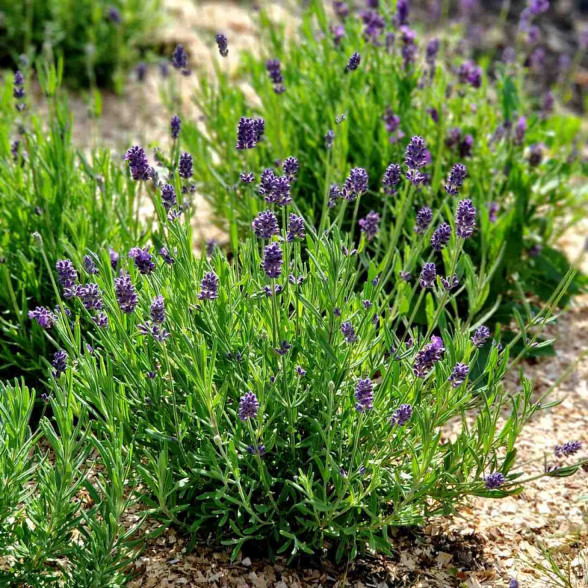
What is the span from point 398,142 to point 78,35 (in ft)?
11.0

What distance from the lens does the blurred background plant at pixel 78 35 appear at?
18.5 feet

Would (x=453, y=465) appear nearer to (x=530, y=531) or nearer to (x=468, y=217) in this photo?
(x=530, y=531)

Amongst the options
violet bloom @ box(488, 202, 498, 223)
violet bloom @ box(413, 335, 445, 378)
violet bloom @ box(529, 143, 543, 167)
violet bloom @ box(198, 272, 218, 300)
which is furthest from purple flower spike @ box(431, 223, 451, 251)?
violet bloom @ box(529, 143, 543, 167)

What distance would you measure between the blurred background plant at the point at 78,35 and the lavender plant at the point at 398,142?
1974 mm

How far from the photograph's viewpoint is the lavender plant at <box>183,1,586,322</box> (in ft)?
11.7

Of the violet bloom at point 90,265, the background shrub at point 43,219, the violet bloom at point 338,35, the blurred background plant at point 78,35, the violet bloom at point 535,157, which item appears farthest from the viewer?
the blurred background plant at point 78,35

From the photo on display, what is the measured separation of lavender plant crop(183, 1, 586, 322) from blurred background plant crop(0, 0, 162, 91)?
1974 millimetres

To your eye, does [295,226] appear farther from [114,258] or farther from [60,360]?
[114,258]

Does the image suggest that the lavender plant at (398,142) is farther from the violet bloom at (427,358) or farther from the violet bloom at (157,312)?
the violet bloom at (157,312)

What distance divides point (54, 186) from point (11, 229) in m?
0.25

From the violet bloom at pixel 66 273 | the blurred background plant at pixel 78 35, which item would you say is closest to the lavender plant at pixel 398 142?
the violet bloom at pixel 66 273

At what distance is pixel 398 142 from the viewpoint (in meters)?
3.56

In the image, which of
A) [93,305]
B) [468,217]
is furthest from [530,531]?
[93,305]

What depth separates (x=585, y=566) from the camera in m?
2.38
